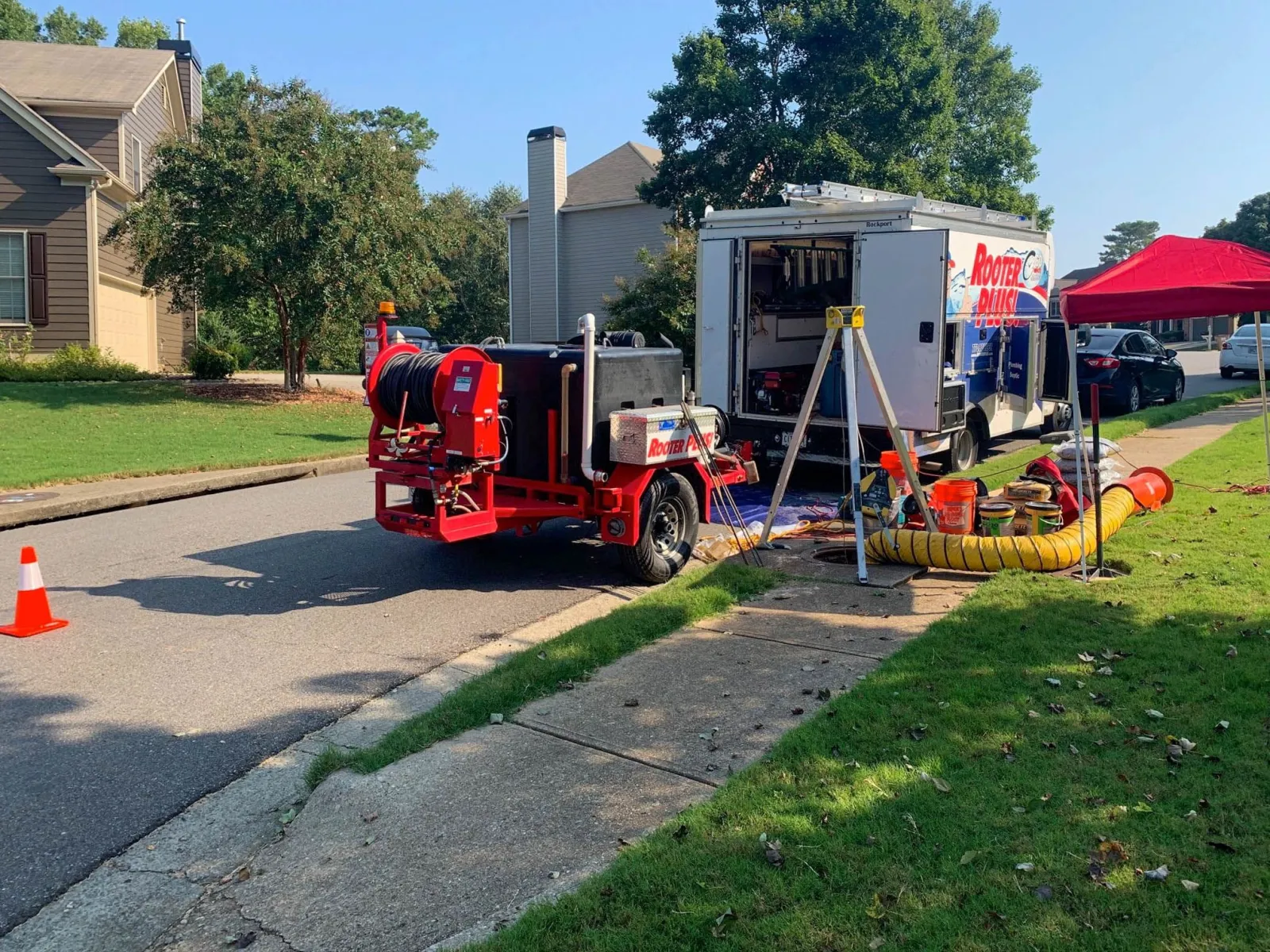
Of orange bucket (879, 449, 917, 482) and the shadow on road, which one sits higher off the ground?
orange bucket (879, 449, 917, 482)

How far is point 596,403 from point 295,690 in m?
3.06

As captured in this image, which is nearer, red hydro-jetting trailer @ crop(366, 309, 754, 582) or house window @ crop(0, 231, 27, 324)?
red hydro-jetting trailer @ crop(366, 309, 754, 582)

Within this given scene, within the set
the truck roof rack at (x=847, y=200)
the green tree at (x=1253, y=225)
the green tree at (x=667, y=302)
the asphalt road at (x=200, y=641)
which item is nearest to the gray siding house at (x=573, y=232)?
the green tree at (x=667, y=302)

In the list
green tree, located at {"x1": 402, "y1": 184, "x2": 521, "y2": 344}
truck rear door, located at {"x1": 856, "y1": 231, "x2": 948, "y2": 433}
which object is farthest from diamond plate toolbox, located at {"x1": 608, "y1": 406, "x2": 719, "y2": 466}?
green tree, located at {"x1": 402, "y1": 184, "x2": 521, "y2": 344}

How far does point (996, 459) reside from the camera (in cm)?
1369

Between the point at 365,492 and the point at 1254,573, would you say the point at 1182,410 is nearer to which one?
the point at 1254,573

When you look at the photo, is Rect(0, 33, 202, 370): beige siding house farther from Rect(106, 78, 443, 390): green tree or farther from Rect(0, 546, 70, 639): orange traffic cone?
Rect(0, 546, 70, 639): orange traffic cone

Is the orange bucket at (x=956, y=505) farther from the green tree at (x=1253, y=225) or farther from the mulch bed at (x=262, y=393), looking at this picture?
the green tree at (x=1253, y=225)

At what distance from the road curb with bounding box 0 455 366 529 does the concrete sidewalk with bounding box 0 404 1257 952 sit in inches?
251

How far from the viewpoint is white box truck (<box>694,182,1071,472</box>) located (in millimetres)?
10852

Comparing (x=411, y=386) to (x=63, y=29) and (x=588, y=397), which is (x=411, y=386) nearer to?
(x=588, y=397)

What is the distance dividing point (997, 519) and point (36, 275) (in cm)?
2197

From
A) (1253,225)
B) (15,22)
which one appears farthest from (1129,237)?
(15,22)

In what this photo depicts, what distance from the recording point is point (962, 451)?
12.5 meters
